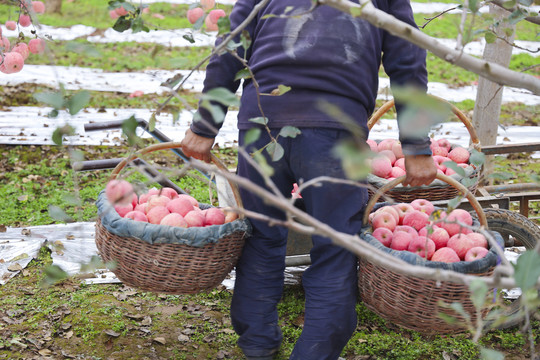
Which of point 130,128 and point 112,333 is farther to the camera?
point 112,333

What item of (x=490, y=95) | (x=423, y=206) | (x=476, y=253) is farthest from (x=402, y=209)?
(x=490, y=95)

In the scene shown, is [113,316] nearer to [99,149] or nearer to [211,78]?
Result: [211,78]

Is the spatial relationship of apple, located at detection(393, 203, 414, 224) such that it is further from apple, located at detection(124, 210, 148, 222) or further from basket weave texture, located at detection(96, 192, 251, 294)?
apple, located at detection(124, 210, 148, 222)

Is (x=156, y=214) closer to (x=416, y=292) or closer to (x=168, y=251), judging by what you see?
(x=168, y=251)

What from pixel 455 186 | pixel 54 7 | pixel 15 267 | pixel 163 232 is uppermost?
pixel 455 186

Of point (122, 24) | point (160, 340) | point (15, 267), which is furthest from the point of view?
point (15, 267)

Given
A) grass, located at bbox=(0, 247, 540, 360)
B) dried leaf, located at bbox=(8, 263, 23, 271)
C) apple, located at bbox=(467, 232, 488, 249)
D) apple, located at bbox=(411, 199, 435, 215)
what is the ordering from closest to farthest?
apple, located at bbox=(467, 232, 488, 249), apple, located at bbox=(411, 199, 435, 215), grass, located at bbox=(0, 247, 540, 360), dried leaf, located at bbox=(8, 263, 23, 271)

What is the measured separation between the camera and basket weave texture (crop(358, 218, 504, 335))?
189cm

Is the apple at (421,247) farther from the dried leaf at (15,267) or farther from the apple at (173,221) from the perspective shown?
the dried leaf at (15,267)

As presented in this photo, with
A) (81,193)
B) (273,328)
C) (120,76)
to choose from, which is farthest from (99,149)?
(273,328)

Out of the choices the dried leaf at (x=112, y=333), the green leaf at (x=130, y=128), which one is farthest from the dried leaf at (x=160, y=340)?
the green leaf at (x=130, y=128)

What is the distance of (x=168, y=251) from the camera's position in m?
2.02

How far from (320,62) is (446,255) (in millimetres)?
781

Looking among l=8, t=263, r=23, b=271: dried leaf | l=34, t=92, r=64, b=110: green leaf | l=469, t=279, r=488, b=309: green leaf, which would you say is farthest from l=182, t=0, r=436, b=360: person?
l=8, t=263, r=23, b=271: dried leaf
